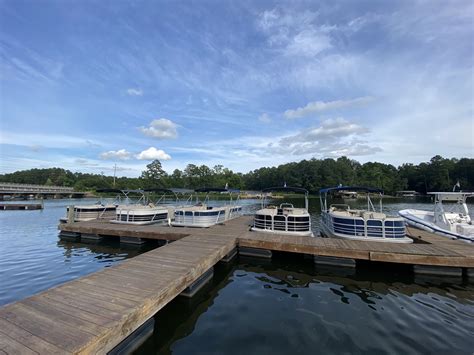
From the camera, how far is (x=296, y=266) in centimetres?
1008

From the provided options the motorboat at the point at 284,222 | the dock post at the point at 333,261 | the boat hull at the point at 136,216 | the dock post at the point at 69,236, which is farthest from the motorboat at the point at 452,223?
the dock post at the point at 69,236

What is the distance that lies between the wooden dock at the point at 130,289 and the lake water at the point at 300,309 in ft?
2.54

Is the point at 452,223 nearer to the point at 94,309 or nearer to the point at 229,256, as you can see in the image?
the point at 229,256

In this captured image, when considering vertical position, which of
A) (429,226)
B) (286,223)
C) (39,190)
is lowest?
(429,226)

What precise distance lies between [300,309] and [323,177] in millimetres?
100853

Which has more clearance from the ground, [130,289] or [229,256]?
[130,289]

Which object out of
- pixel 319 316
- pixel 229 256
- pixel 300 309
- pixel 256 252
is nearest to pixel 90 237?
pixel 229 256

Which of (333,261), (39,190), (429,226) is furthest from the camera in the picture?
(39,190)

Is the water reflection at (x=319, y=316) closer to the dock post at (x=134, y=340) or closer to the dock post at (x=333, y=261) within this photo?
the dock post at (x=134, y=340)

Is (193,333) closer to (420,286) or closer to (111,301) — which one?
(111,301)

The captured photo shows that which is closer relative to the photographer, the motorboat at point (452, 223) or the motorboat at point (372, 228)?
the motorboat at point (372, 228)

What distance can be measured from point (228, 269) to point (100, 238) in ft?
31.8

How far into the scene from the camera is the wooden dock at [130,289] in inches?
140

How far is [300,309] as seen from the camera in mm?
6344
